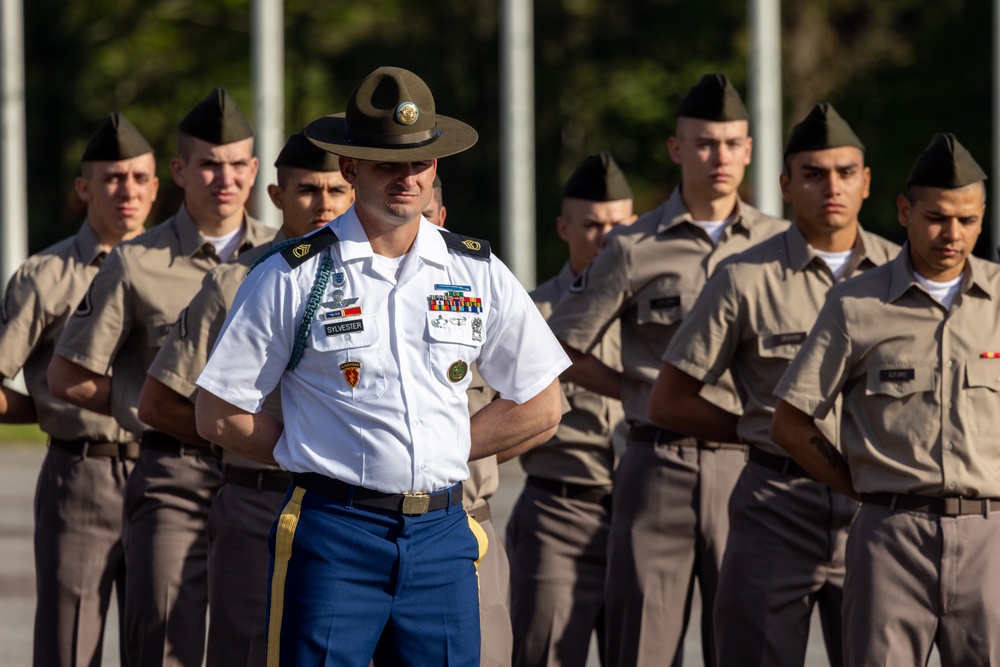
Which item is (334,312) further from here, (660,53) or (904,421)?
(660,53)

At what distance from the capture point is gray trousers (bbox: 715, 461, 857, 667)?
6734mm

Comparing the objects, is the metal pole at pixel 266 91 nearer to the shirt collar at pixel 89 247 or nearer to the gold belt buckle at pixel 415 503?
the shirt collar at pixel 89 247

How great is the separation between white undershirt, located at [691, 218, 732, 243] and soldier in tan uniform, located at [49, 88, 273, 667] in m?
1.80

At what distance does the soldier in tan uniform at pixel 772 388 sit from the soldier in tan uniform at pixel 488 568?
0.87m

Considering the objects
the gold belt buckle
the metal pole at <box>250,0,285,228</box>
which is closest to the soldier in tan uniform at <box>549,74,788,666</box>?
the gold belt buckle

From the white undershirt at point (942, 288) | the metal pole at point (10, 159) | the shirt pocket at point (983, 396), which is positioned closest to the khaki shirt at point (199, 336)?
the white undershirt at point (942, 288)

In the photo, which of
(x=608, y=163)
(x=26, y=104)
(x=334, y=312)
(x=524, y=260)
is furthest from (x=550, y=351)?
(x=26, y=104)

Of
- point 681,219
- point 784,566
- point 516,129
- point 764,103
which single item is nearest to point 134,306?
point 681,219

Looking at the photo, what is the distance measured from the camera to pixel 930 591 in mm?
5867

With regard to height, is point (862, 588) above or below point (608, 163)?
below

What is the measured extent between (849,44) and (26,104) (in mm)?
15013

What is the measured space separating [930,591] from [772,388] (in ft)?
4.04

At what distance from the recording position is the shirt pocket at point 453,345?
4.64m

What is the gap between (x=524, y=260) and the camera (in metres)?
21.2
